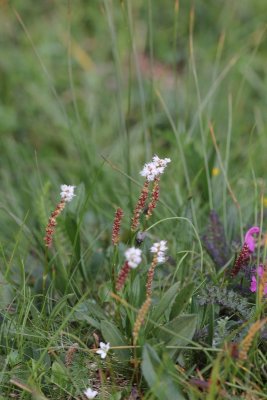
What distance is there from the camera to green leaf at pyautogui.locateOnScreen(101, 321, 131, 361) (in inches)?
63.9

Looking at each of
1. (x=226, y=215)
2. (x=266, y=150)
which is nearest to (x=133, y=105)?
(x=266, y=150)

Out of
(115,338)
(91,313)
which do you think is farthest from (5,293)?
(115,338)

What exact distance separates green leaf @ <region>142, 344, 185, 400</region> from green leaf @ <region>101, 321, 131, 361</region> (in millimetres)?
144

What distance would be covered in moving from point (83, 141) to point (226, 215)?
623 mm

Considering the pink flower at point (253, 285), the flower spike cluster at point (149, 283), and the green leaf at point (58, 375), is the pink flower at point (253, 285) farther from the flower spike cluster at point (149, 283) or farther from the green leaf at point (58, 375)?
the green leaf at point (58, 375)

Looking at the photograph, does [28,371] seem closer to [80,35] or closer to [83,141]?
[83,141]

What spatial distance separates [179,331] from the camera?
5.17 ft

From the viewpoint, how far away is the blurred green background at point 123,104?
96.2 inches

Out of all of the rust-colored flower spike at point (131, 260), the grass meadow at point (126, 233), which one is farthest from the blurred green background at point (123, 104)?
the rust-colored flower spike at point (131, 260)

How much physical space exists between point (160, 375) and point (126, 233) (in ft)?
3.16

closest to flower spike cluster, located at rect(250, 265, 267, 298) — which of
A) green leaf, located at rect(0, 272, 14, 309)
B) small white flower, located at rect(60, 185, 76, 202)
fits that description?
small white flower, located at rect(60, 185, 76, 202)

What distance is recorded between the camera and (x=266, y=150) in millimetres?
3008

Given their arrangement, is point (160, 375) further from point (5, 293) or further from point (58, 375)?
point (5, 293)

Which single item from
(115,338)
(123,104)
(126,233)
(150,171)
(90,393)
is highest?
(123,104)
